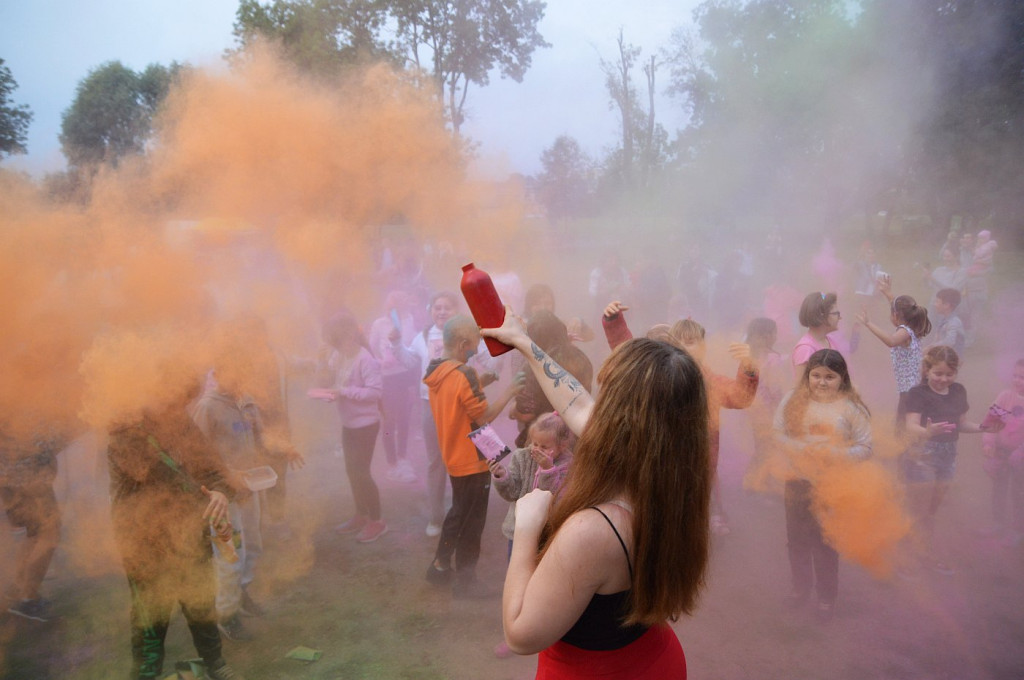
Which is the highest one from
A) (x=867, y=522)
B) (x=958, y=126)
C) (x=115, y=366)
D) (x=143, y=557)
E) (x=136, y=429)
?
(x=958, y=126)

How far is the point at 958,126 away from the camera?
353 inches

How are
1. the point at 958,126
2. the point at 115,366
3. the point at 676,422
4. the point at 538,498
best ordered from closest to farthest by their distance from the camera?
1. the point at 676,422
2. the point at 538,498
3. the point at 115,366
4. the point at 958,126

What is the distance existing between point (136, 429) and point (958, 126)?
11.2 meters

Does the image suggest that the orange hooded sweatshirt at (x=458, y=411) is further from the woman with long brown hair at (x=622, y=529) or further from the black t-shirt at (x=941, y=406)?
the black t-shirt at (x=941, y=406)

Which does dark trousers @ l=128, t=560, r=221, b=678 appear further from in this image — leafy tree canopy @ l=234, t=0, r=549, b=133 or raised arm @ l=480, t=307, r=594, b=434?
leafy tree canopy @ l=234, t=0, r=549, b=133

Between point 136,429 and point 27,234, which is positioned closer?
point 136,429

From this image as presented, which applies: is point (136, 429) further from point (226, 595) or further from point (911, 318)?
point (911, 318)

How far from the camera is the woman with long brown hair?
4.55ft

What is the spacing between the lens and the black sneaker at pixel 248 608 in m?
3.61

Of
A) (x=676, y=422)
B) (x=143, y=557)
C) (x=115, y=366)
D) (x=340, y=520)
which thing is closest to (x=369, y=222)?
(x=340, y=520)

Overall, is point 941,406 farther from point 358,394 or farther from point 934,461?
point 358,394

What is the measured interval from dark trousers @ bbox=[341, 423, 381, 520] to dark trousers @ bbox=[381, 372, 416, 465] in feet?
3.78

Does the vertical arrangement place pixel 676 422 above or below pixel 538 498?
above

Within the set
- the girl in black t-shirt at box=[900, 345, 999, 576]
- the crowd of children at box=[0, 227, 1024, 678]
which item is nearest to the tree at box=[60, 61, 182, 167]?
the crowd of children at box=[0, 227, 1024, 678]
